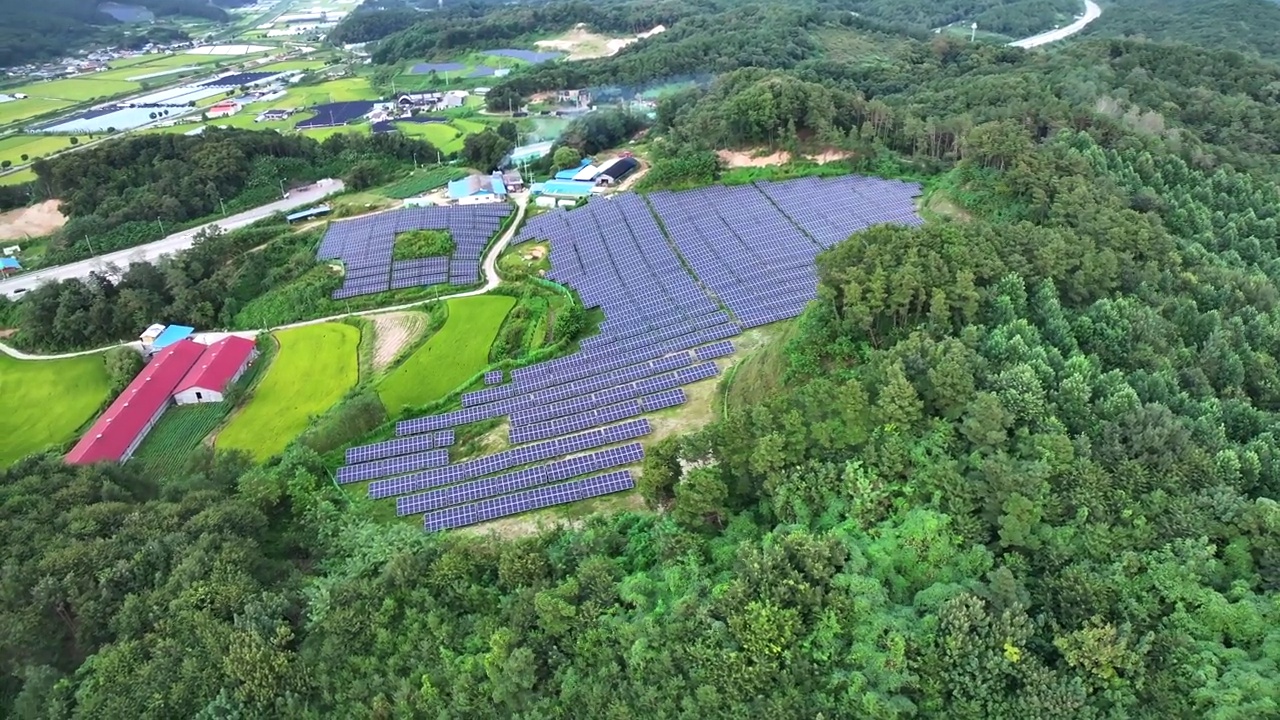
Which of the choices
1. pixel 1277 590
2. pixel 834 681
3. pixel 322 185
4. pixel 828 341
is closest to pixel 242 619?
pixel 834 681

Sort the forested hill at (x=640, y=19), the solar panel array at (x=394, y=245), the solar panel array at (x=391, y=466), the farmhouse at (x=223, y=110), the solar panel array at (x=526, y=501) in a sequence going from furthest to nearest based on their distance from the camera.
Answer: the forested hill at (x=640, y=19)
the farmhouse at (x=223, y=110)
the solar panel array at (x=394, y=245)
the solar panel array at (x=391, y=466)
the solar panel array at (x=526, y=501)

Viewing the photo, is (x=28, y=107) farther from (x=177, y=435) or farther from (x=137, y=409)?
(x=177, y=435)

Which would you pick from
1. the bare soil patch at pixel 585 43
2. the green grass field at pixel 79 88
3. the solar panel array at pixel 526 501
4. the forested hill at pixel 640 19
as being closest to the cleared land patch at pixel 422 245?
the solar panel array at pixel 526 501

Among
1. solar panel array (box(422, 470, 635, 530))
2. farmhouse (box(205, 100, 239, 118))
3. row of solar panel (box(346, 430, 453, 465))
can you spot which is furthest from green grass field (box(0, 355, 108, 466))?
farmhouse (box(205, 100, 239, 118))

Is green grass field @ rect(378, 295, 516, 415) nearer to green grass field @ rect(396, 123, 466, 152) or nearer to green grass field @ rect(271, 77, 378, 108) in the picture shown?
green grass field @ rect(396, 123, 466, 152)

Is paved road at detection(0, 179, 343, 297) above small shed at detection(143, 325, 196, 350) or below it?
above

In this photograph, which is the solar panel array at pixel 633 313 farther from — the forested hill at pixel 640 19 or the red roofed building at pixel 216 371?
the forested hill at pixel 640 19
